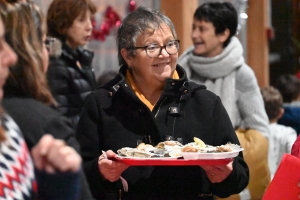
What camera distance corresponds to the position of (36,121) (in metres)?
1.50

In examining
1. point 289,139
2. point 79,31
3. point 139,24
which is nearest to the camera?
point 139,24

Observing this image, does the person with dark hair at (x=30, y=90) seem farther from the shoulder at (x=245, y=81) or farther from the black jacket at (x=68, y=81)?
the shoulder at (x=245, y=81)

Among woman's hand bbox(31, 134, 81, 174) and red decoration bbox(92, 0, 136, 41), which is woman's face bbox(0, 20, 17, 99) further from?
red decoration bbox(92, 0, 136, 41)

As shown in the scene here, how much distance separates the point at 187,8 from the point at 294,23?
319 cm

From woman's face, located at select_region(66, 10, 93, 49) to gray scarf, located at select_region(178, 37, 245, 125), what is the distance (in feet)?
2.32

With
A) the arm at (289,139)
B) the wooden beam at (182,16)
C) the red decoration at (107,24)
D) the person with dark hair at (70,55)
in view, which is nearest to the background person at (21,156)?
the person with dark hair at (70,55)

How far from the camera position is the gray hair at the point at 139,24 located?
2596 millimetres

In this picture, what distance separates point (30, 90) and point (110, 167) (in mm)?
847

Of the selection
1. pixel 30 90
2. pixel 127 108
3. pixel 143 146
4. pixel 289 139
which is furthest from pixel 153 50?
pixel 289 139

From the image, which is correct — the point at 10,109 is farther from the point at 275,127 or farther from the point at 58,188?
the point at 275,127

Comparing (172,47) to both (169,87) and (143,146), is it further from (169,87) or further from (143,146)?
(143,146)

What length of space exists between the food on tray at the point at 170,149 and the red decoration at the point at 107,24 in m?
3.37

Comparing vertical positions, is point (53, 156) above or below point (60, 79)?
above

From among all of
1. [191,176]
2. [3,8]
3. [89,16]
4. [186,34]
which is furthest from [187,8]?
[3,8]
